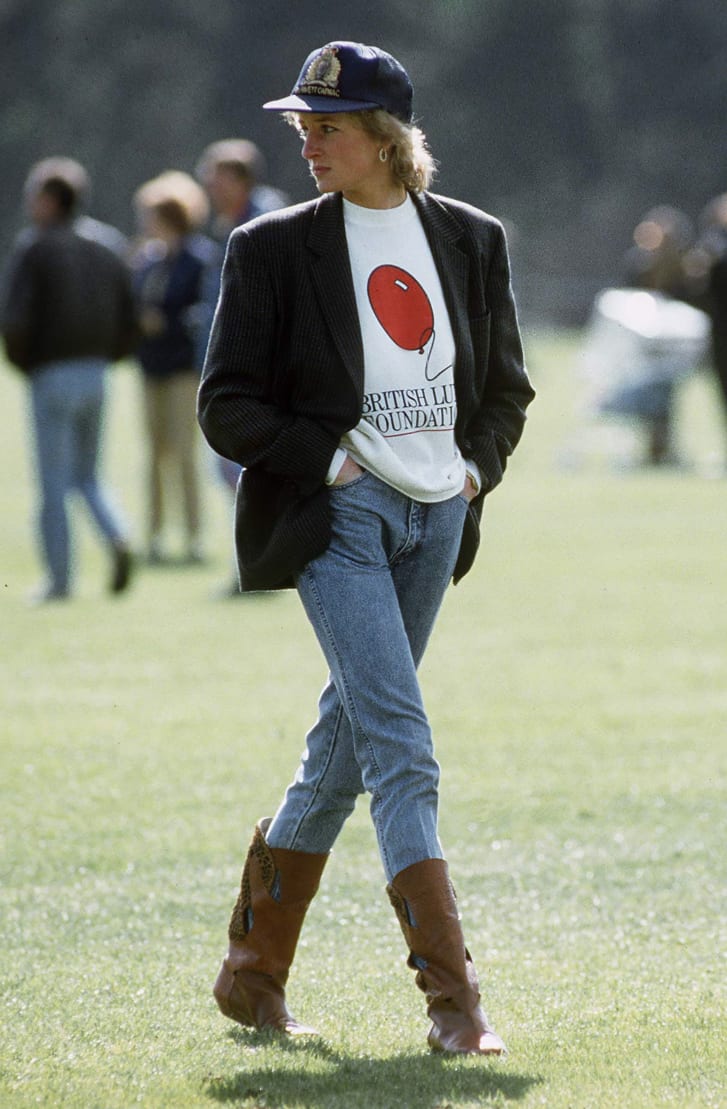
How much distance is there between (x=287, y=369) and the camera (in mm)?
4059

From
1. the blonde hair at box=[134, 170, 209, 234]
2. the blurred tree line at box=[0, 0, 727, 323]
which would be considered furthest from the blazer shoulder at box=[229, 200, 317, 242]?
the blurred tree line at box=[0, 0, 727, 323]

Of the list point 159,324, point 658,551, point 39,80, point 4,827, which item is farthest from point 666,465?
point 39,80

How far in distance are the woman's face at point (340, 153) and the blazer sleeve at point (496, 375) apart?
1.09 ft

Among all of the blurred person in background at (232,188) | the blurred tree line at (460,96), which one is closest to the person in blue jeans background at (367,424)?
the blurred person in background at (232,188)

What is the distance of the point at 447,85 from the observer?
213ft

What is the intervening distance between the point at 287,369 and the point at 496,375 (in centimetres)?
53

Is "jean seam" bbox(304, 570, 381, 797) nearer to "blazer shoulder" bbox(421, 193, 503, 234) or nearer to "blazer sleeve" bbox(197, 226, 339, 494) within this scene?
"blazer sleeve" bbox(197, 226, 339, 494)

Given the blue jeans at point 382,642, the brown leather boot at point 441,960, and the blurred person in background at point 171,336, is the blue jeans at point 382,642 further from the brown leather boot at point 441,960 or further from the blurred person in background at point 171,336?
the blurred person in background at point 171,336

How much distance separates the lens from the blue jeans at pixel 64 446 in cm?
1130

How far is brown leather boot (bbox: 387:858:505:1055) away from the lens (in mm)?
3963

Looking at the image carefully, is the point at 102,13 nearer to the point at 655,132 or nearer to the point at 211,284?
the point at 655,132

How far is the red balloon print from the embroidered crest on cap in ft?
1.22

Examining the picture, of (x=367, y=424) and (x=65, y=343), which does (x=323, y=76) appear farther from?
(x=65, y=343)

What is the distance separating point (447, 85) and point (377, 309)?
62.7 m
